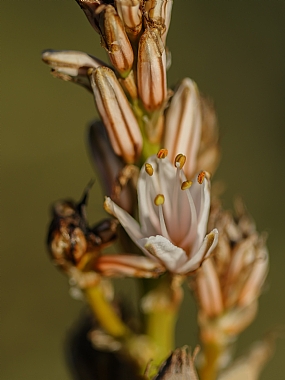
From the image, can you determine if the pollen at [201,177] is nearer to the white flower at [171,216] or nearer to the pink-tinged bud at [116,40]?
the white flower at [171,216]

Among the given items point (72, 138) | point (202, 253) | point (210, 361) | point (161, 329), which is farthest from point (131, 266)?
point (72, 138)

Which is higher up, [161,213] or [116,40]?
[116,40]

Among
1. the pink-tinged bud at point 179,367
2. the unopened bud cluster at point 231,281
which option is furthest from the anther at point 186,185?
the pink-tinged bud at point 179,367

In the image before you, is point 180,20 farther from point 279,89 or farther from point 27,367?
point 27,367

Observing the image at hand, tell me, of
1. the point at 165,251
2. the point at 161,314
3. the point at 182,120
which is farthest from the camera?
the point at 161,314

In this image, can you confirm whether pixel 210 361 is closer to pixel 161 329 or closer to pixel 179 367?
pixel 161 329

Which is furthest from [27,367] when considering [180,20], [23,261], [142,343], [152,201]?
[180,20]

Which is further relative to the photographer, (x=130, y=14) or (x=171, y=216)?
(x=171, y=216)

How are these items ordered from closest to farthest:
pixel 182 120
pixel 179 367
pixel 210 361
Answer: pixel 179 367
pixel 182 120
pixel 210 361
